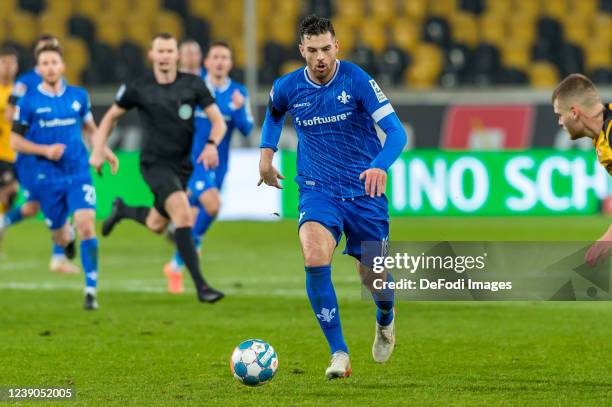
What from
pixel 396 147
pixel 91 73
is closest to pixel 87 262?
pixel 396 147

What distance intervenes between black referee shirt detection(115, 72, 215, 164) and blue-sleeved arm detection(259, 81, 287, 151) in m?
3.32

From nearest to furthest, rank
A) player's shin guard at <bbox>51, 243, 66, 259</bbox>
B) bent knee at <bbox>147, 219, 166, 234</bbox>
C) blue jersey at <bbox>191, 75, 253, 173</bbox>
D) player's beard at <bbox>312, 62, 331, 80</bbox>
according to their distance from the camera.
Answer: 1. player's beard at <bbox>312, 62, 331, 80</bbox>
2. bent knee at <bbox>147, 219, 166, 234</bbox>
3. blue jersey at <bbox>191, 75, 253, 173</bbox>
4. player's shin guard at <bbox>51, 243, 66, 259</bbox>

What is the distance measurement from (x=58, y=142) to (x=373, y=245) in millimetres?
4465

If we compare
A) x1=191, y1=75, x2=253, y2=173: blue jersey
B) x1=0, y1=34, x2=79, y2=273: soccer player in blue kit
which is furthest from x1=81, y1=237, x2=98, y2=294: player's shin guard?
x1=191, y1=75, x2=253, y2=173: blue jersey

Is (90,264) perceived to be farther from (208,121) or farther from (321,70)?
(321,70)

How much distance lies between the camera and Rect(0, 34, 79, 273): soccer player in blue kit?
1152 cm

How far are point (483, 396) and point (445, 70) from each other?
16785 millimetres

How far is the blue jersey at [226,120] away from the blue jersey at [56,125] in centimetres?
179

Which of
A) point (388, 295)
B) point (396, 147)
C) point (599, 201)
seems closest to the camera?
point (396, 147)

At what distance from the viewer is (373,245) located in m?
7.28

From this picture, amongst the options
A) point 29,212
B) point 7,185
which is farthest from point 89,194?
point 7,185

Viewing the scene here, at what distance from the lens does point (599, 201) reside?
1938cm

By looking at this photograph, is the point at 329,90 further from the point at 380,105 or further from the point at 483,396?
the point at 483,396

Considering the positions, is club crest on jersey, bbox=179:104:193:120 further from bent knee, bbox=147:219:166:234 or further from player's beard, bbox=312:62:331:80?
player's beard, bbox=312:62:331:80
